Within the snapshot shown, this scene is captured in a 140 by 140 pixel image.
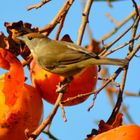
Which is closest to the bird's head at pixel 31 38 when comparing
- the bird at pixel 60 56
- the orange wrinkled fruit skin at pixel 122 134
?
the bird at pixel 60 56

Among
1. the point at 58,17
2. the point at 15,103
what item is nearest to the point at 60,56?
the point at 58,17

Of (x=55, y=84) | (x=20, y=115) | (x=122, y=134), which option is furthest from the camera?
(x=55, y=84)

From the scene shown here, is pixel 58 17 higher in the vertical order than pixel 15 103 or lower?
higher

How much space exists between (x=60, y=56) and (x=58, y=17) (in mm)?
257

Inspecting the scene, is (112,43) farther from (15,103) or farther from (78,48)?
(15,103)

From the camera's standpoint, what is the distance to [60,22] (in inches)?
61.7

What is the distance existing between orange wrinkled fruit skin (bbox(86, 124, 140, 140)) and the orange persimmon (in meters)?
0.22

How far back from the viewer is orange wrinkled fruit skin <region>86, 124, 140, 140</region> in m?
1.24

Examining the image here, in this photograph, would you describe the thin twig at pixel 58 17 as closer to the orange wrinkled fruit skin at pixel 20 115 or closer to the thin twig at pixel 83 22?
the thin twig at pixel 83 22

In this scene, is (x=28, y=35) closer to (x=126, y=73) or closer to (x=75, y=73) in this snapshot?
(x=75, y=73)

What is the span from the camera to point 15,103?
1.44 meters

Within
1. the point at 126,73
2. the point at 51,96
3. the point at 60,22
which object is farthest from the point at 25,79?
the point at 126,73

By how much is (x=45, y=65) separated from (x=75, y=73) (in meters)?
0.10

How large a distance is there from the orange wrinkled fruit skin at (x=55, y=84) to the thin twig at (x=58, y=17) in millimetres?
125
